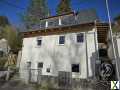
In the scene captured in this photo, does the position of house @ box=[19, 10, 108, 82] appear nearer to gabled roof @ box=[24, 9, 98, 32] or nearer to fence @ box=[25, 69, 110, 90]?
gabled roof @ box=[24, 9, 98, 32]

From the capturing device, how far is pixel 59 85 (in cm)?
1538

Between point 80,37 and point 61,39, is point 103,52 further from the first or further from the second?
point 61,39

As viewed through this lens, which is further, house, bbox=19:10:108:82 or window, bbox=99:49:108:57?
window, bbox=99:49:108:57

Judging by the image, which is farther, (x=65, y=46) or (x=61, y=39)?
(x=61, y=39)

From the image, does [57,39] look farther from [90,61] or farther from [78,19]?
[90,61]

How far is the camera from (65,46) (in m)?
21.2

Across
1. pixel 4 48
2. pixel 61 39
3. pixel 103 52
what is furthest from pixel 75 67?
pixel 4 48

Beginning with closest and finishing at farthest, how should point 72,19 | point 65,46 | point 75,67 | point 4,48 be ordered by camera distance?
point 75,67 < point 65,46 < point 72,19 < point 4,48

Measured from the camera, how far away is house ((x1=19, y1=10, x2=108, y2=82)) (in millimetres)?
19094

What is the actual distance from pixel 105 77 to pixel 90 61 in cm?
263

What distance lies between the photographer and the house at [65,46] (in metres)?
19.1

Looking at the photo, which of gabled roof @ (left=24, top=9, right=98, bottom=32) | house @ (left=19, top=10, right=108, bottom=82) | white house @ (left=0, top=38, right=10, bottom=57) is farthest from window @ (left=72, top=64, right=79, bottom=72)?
white house @ (left=0, top=38, right=10, bottom=57)

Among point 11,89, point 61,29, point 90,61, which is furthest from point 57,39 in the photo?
point 11,89

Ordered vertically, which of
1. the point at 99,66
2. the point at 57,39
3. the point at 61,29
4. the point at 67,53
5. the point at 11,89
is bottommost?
the point at 11,89
